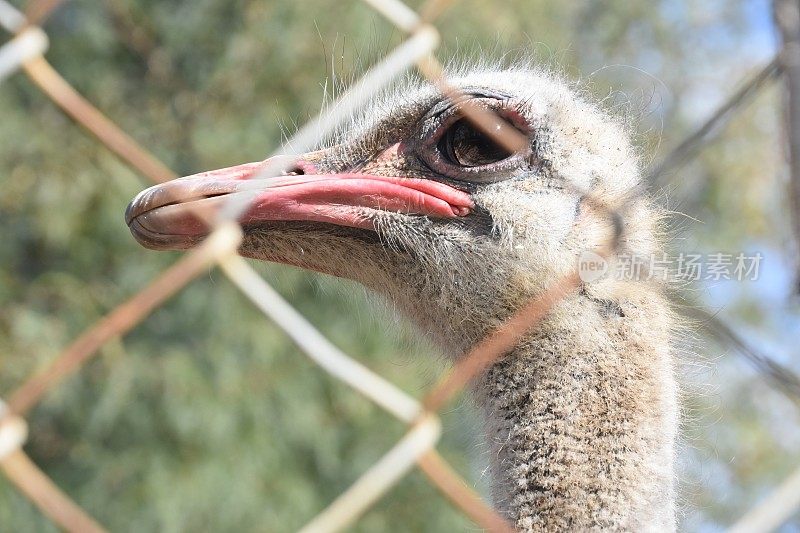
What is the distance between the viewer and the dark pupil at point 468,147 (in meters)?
1.98

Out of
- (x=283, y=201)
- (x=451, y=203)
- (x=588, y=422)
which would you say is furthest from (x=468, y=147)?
(x=588, y=422)

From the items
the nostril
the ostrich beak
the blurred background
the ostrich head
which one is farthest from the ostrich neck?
the blurred background

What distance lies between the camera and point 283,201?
1843 millimetres

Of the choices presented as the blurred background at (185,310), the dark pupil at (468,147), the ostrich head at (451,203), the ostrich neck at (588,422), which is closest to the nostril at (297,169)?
the ostrich head at (451,203)

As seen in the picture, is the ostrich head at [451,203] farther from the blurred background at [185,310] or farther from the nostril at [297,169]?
the blurred background at [185,310]

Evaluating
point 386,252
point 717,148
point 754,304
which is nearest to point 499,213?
point 386,252

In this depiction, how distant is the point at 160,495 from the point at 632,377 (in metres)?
3.70

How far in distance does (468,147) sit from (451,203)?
0.11 m

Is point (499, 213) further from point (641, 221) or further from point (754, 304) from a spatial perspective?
point (754, 304)

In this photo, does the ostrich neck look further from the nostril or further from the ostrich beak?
the nostril

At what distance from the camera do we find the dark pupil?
1.98m

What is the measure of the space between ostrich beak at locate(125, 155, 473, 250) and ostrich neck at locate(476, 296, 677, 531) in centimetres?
31

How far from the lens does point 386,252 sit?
→ 80.9 inches

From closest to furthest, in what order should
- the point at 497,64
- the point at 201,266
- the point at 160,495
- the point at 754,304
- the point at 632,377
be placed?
the point at 201,266
the point at 632,377
the point at 497,64
the point at 160,495
the point at 754,304
